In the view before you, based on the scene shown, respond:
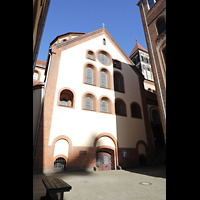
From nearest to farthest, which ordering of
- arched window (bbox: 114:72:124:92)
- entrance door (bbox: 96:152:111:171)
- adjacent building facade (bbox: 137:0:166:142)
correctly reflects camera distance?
adjacent building facade (bbox: 137:0:166:142) < entrance door (bbox: 96:152:111:171) < arched window (bbox: 114:72:124:92)

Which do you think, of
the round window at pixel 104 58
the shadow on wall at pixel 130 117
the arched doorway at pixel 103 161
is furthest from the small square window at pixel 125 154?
the round window at pixel 104 58

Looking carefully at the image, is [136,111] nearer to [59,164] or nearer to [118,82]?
[118,82]

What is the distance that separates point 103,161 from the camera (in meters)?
12.4

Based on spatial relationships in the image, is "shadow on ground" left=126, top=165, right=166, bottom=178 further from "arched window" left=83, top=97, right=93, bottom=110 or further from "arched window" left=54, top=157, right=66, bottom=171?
"arched window" left=83, top=97, right=93, bottom=110

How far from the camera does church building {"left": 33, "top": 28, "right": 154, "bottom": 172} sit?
1073cm

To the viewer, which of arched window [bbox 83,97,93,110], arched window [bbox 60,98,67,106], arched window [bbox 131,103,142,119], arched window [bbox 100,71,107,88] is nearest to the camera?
arched window [bbox 83,97,93,110]

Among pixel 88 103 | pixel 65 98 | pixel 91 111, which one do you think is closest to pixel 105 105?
pixel 88 103

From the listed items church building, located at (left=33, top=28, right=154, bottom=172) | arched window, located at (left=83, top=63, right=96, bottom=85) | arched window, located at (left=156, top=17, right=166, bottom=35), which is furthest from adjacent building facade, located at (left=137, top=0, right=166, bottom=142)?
arched window, located at (left=83, top=63, right=96, bottom=85)

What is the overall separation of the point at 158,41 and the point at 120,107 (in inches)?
304

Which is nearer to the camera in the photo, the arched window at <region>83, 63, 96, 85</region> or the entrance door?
the entrance door

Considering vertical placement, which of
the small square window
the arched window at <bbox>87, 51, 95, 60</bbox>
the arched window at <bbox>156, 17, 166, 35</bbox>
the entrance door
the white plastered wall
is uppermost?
the arched window at <bbox>87, 51, 95, 60</bbox>

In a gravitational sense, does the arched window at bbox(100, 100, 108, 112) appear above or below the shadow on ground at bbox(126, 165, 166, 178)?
above
